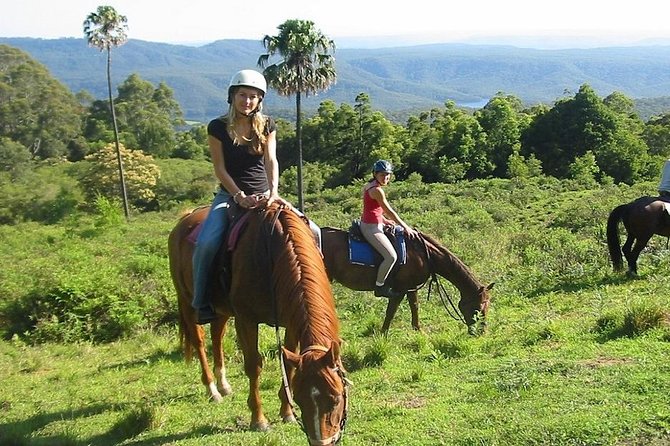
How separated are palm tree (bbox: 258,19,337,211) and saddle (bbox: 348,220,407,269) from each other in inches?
892

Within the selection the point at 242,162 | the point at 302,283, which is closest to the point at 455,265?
the point at 242,162

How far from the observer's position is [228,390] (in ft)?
21.0

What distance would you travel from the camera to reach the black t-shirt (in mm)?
5340

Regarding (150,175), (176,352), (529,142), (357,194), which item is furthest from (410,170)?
(176,352)

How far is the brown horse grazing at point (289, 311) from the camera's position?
3.33m

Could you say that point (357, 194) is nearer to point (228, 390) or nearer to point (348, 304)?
point (348, 304)

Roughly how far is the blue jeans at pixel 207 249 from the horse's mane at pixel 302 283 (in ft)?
2.51

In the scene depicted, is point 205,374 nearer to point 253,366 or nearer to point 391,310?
point 253,366

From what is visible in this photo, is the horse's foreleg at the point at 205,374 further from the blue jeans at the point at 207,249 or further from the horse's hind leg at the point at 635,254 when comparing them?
the horse's hind leg at the point at 635,254

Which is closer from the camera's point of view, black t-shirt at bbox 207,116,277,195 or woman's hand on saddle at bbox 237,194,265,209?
woman's hand on saddle at bbox 237,194,265,209

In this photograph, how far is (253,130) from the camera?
540 centimetres

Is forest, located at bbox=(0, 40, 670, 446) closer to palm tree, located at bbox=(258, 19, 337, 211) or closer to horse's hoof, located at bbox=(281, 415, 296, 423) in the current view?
horse's hoof, located at bbox=(281, 415, 296, 423)

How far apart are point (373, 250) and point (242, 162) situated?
3.79 meters

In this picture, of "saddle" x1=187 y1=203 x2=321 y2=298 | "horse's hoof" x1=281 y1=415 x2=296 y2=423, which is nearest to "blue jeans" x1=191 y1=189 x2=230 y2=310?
"saddle" x1=187 y1=203 x2=321 y2=298
